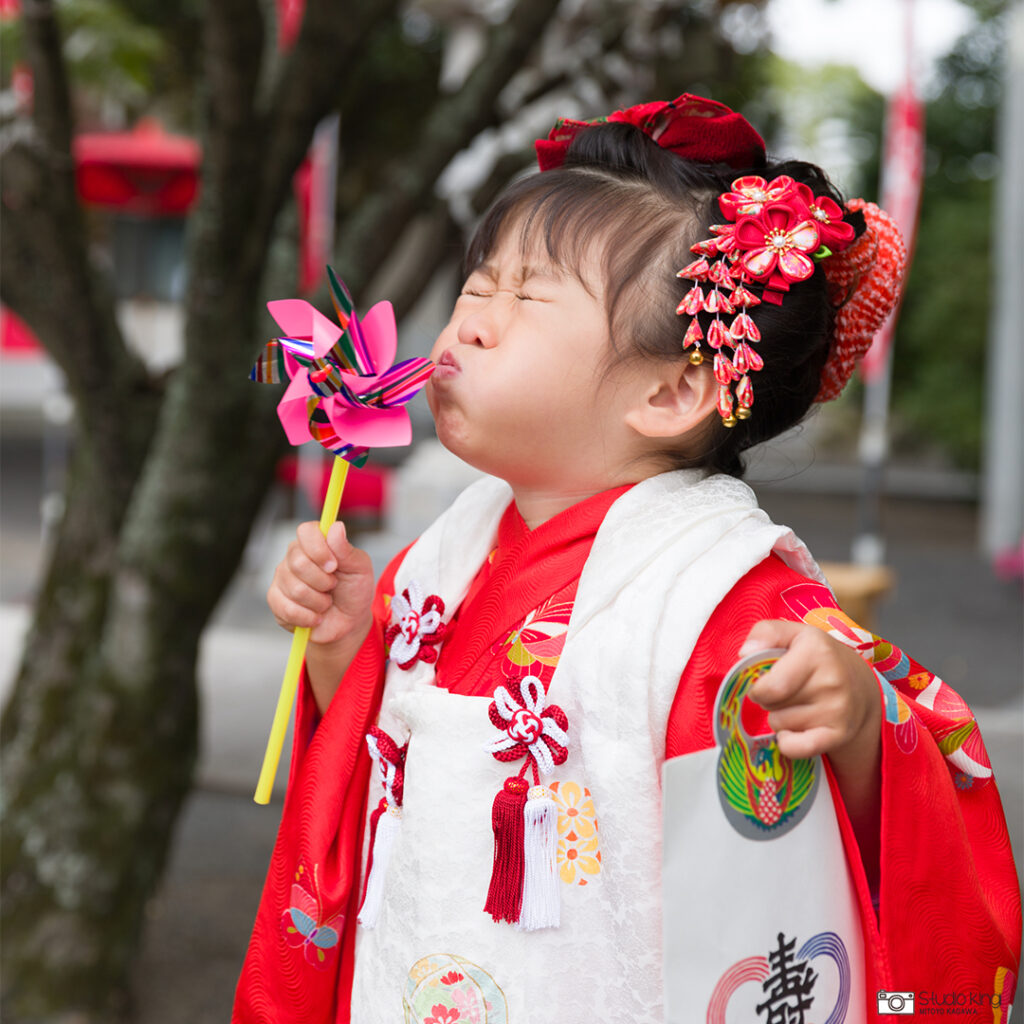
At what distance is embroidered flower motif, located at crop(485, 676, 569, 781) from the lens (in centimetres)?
113

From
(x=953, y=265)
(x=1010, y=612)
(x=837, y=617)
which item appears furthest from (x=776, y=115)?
(x=837, y=617)

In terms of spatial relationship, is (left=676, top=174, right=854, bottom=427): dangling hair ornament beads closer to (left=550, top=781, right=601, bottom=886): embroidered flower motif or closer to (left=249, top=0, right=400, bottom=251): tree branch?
(left=550, top=781, right=601, bottom=886): embroidered flower motif

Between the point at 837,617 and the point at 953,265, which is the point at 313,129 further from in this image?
the point at 953,265

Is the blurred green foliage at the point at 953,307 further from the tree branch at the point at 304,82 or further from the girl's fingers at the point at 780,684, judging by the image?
the girl's fingers at the point at 780,684

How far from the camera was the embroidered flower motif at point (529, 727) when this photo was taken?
113 cm

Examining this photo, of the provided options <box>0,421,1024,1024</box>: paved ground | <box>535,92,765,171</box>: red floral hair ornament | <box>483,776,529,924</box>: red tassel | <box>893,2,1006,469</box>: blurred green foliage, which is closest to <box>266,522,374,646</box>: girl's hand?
<box>483,776,529,924</box>: red tassel

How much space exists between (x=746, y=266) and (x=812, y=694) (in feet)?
1.47

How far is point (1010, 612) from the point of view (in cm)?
708

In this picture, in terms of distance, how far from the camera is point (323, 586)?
1.29 meters

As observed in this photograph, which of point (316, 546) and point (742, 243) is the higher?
point (742, 243)

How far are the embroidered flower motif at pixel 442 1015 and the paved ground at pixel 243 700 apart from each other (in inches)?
54.9

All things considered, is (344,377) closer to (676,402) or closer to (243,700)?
(676,402)

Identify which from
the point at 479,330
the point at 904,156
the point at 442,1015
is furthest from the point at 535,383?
the point at 904,156

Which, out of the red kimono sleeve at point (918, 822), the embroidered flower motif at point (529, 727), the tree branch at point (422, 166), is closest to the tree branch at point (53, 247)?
the tree branch at point (422, 166)
